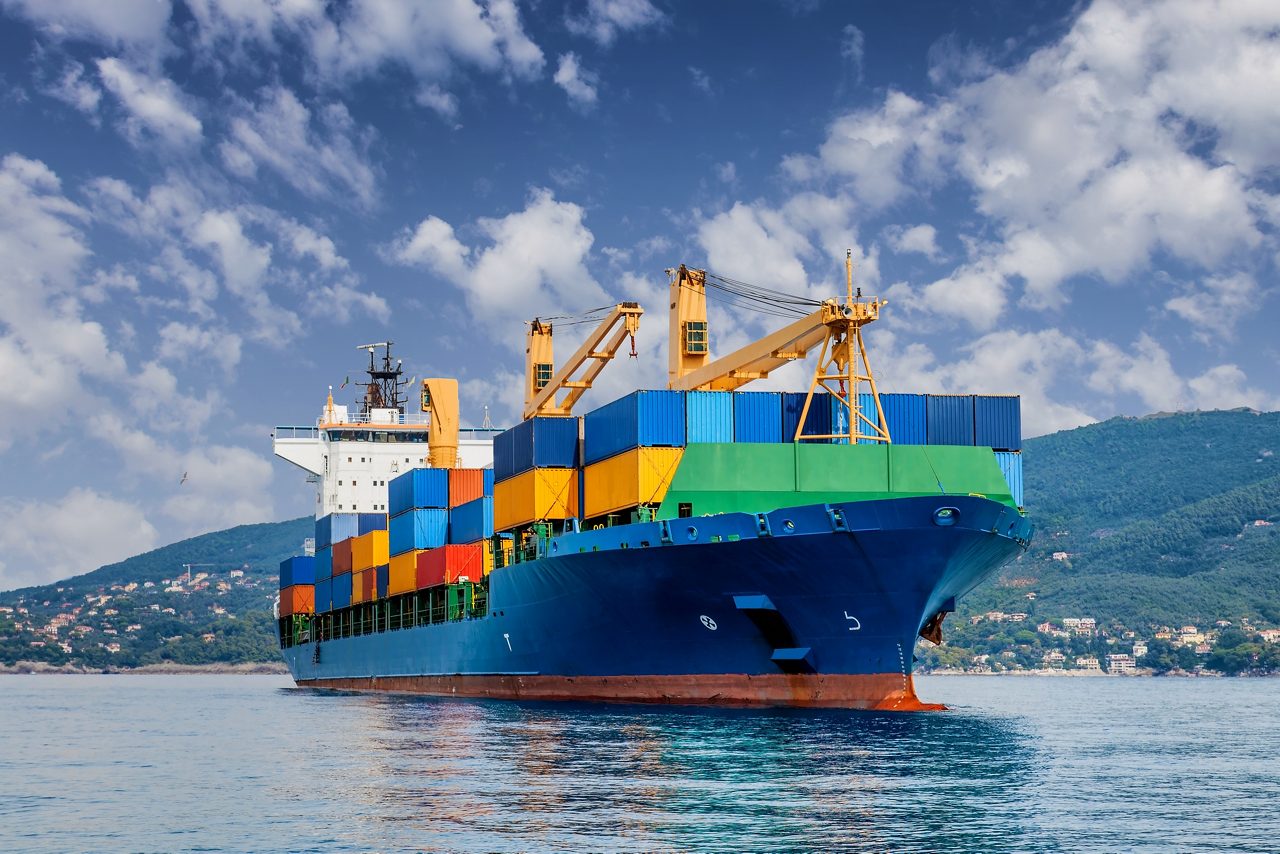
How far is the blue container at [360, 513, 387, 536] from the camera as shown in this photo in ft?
218

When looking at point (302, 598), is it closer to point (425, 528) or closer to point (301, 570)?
point (301, 570)

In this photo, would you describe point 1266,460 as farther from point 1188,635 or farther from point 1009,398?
point 1009,398

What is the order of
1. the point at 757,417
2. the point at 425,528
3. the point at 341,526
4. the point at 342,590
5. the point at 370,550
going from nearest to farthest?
the point at 757,417 < the point at 425,528 < the point at 370,550 < the point at 342,590 < the point at 341,526

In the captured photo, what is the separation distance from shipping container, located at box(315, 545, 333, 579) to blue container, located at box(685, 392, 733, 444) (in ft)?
116

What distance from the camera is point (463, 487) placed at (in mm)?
57031

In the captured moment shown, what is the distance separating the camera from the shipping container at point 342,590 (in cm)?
6819

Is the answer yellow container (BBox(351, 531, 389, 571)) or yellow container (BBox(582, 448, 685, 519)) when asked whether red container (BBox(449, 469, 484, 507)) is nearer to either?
yellow container (BBox(351, 531, 389, 571))

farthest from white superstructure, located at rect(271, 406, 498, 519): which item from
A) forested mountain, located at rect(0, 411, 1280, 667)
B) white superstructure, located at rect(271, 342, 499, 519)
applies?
forested mountain, located at rect(0, 411, 1280, 667)

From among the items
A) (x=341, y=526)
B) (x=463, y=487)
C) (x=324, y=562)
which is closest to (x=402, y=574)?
(x=463, y=487)

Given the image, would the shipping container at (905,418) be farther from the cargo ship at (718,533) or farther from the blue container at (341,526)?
the blue container at (341,526)

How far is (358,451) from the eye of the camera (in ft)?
262

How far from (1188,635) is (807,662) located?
11310 centimetres

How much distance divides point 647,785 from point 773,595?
14121 mm

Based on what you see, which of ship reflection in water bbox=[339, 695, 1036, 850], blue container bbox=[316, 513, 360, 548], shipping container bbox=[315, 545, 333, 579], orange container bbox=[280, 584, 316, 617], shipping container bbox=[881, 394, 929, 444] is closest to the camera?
ship reflection in water bbox=[339, 695, 1036, 850]
